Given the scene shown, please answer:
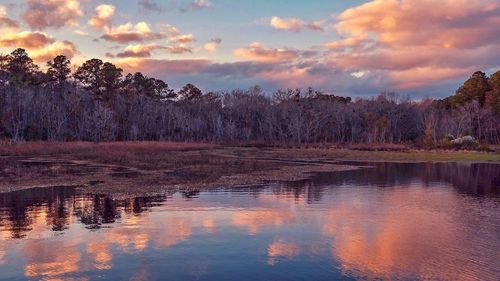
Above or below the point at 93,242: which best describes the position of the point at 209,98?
above

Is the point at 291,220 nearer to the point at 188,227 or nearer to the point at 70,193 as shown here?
the point at 188,227

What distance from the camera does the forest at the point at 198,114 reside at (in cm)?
10694

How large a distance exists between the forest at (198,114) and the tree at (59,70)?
269mm

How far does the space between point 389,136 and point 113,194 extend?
11696 centimetres

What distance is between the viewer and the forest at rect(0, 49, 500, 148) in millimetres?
106938

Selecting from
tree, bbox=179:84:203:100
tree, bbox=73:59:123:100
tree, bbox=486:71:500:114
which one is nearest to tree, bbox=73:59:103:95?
tree, bbox=73:59:123:100

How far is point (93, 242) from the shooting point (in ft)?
61.3

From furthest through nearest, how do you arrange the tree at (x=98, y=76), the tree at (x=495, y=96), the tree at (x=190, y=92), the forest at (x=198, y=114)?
1. the tree at (x=190, y=92)
2. the tree at (x=98, y=76)
3. the tree at (x=495, y=96)
4. the forest at (x=198, y=114)

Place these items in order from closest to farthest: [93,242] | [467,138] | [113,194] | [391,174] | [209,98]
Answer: [93,242] < [113,194] < [391,174] < [467,138] < [209,98]

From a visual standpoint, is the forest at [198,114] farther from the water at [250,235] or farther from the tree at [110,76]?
the water at [250,235]


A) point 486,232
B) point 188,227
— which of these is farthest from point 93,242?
point 486,232

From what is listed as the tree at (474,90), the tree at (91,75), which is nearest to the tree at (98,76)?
the tree at (91,75)

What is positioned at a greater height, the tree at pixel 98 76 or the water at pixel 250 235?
the tree at pixel 98 76

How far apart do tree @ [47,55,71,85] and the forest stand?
0.88 feet
